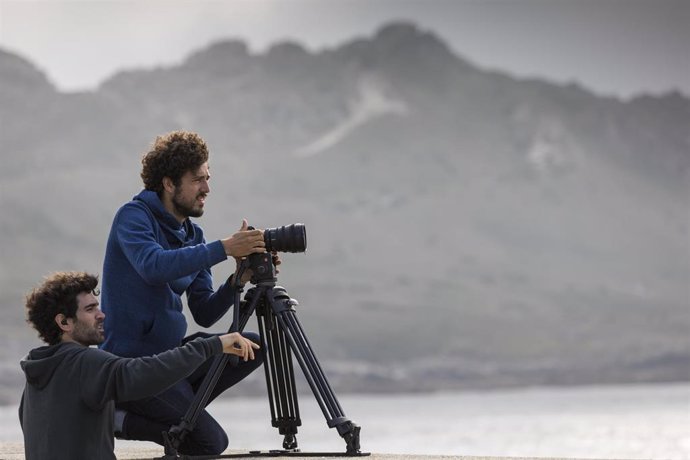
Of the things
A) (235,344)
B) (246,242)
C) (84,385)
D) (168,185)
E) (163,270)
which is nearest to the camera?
(84,385)

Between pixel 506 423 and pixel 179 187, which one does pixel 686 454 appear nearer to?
pixel 179 187

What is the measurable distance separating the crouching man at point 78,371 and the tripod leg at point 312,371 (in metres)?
0.59

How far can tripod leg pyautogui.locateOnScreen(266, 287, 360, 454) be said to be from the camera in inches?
193

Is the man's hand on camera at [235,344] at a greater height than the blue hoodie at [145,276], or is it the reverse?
the blue hoodie at [145,276]

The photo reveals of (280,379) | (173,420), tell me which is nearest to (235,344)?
(173,420)

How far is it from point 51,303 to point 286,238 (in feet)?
3.38

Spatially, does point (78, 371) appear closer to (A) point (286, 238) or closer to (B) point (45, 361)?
(B) point (45, 361)

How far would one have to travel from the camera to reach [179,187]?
4.98 meters

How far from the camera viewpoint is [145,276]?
4.70 m

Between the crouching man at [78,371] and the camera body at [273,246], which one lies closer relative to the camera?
the crouching man at [78,371]

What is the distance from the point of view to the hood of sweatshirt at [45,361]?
168 inches

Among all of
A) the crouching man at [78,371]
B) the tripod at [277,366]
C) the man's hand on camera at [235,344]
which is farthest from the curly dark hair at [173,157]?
the man's hand on camera at [235,344]

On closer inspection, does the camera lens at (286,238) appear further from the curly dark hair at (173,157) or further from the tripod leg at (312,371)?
the curly dark hair at (173,157)

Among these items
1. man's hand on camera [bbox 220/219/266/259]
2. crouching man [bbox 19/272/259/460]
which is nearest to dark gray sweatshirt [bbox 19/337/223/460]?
crouching man [bbox 19/272/259/460]
